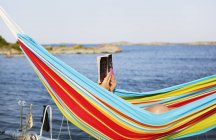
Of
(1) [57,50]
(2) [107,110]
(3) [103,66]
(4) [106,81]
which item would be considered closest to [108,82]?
(4) [106,81]

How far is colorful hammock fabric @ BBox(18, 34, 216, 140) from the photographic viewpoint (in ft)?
7.66

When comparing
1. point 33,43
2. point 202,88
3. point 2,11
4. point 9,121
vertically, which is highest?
point 2,11

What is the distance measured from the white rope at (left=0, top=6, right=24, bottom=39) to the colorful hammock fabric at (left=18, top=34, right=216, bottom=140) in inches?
2.5

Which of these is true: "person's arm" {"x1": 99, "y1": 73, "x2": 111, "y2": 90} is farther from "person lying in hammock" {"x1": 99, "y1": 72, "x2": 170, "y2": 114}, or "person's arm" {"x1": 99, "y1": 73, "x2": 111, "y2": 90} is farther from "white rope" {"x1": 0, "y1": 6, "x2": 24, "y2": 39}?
"white rope" {"x1": 0, "y1": 6, "x2": 24, "y2": 39}

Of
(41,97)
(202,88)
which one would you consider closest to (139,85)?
(41,97)

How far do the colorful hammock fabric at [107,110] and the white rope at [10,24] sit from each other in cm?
6

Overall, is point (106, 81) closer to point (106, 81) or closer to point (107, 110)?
point (106, 81)

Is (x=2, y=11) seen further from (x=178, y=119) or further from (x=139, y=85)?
(x=139, y=85)

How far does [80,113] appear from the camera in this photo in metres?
2.49

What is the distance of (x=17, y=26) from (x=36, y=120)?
4.62m

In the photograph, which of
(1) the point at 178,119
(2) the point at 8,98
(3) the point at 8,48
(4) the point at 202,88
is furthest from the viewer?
(3) the point at 8,48

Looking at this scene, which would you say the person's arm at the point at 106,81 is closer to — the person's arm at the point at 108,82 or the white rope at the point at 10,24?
the person's arm at the point at 108,82

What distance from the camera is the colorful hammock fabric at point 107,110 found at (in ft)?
7.66

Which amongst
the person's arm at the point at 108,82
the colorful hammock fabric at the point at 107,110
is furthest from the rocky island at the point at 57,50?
the colorful hammock fabric at the point at 107,110
